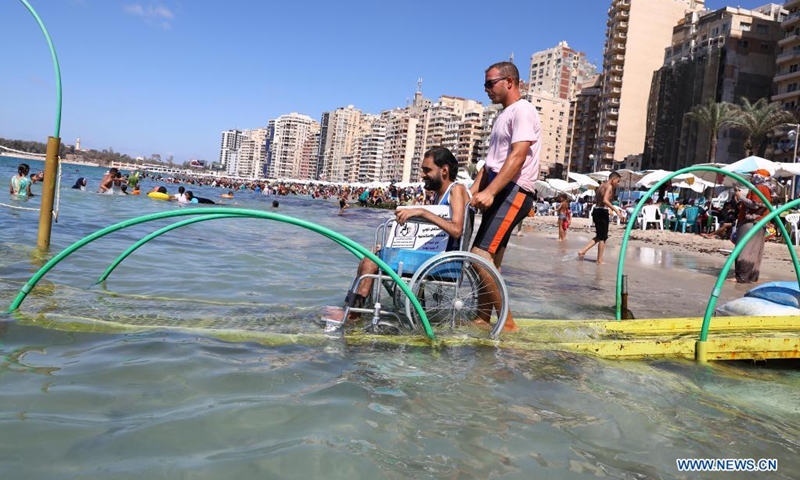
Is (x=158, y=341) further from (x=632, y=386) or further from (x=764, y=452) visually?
(x=764, y=452)

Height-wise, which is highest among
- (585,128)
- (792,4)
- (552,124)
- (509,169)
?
(792,4)

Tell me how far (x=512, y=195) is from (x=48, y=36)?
6.24 metres

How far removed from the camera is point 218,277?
6.87 metres

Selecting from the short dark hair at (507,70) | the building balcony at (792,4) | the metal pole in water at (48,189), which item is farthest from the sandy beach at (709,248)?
the building balcony at (792,4)

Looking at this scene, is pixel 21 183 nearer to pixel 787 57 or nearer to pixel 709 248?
pixel 709 248

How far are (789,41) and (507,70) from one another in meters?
74.4

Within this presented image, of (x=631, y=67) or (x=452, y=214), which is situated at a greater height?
(x=631, y=67)

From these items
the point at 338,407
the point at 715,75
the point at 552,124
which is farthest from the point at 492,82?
the point at 552,124

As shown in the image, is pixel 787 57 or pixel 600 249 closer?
pixel 600 249

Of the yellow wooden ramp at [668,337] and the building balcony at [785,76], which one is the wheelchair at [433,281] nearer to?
the yellow wooden ramp at [668,337]

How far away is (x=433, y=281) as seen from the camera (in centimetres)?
397

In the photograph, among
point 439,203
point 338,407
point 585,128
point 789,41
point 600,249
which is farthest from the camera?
point 585,128

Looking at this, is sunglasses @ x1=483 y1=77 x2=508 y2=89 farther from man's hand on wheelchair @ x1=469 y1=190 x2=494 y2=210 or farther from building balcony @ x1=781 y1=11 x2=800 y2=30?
building balcony @ x1=781 y1=11 x2=800 y2=30

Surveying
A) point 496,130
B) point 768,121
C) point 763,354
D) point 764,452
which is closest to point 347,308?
point 496,130
